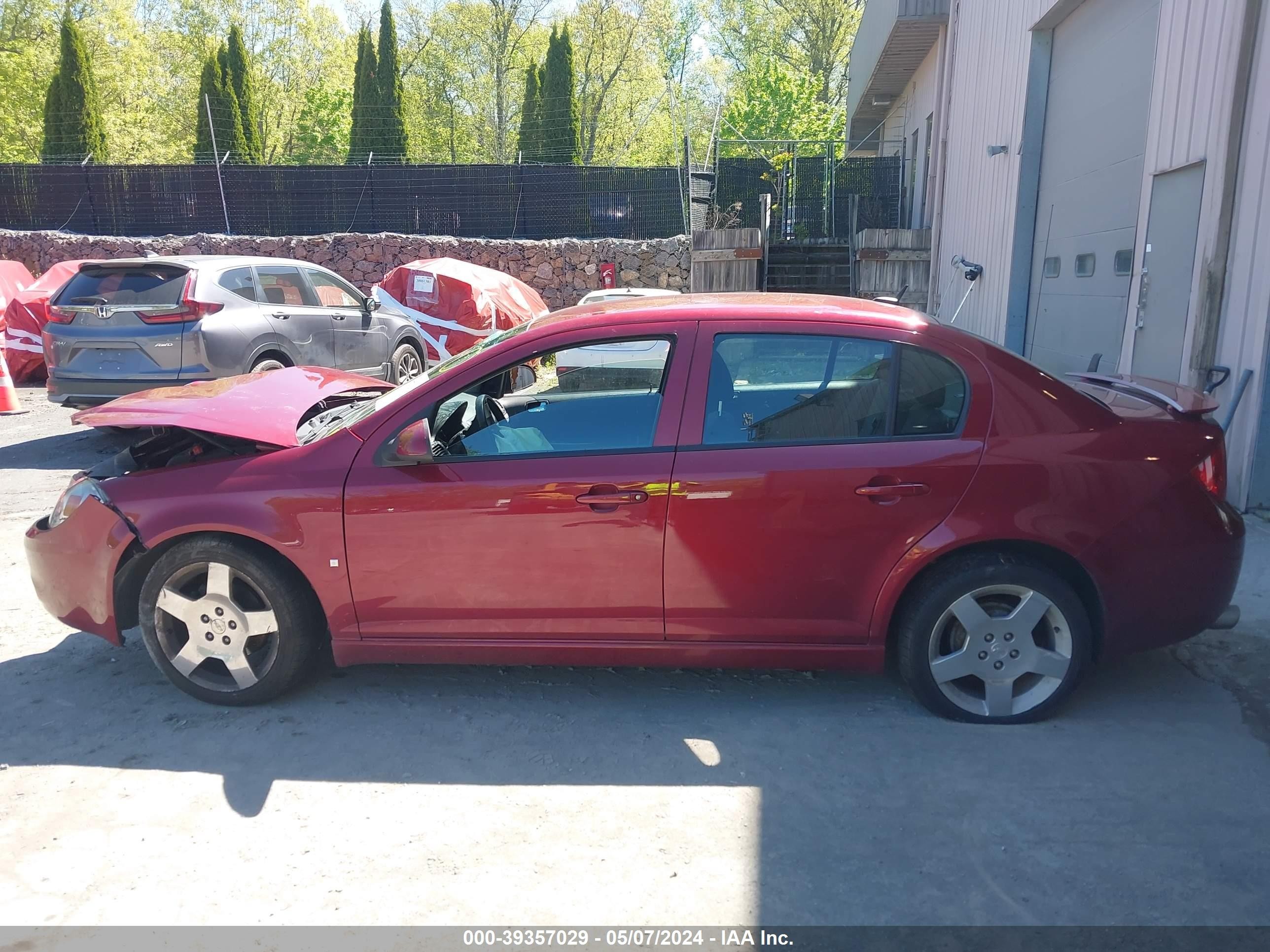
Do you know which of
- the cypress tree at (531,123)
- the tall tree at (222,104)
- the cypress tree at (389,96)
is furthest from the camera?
the tall tree at (222,104)

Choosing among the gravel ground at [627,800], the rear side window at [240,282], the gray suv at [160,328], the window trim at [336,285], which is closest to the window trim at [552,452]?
the gravel ground at [627,800]

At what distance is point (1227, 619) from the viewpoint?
12.2 feet

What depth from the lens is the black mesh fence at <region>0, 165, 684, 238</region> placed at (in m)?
19.9

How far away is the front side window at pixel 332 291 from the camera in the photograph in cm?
1023

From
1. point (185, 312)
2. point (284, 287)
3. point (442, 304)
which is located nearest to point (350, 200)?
point (442, 304)

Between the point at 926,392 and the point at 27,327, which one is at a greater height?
the point at 926,392

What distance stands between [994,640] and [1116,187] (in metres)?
5.86

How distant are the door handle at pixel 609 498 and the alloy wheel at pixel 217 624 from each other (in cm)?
135

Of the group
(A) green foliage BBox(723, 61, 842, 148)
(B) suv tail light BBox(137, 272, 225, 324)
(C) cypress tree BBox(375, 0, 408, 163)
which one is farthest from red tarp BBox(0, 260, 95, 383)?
(A) green foliage BBox(723, 61, 842, 148)

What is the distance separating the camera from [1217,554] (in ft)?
11.8

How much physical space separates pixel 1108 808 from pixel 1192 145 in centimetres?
Answer: 515

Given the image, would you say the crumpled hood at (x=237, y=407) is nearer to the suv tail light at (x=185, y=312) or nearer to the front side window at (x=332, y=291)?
the suv tail light at (x=185, y=312)

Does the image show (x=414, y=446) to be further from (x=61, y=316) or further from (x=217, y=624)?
(x=61, y=316)

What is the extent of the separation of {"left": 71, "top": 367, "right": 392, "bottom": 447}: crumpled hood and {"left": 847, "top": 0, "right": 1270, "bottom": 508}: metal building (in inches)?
203
